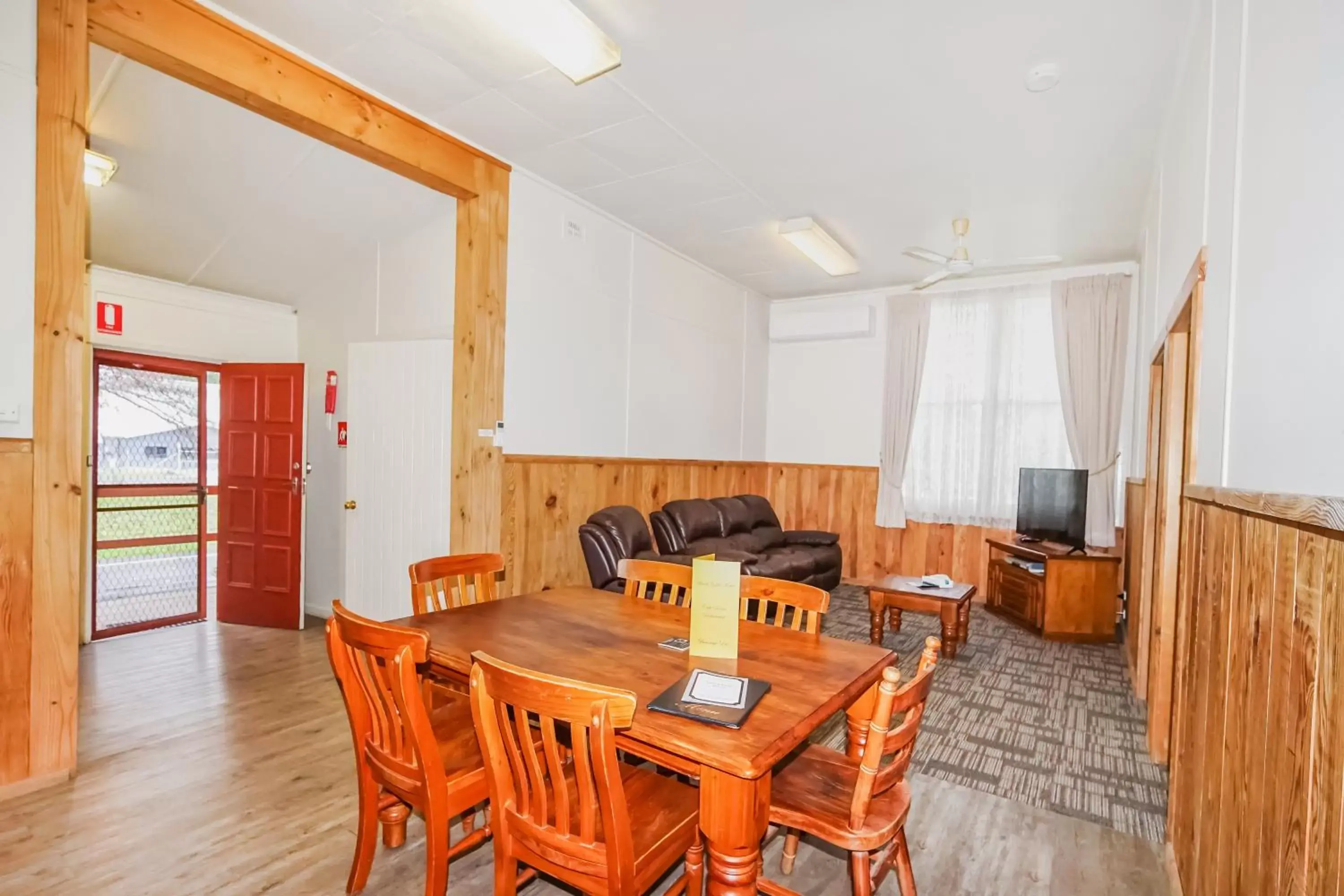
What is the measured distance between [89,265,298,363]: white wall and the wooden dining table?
4.17 m

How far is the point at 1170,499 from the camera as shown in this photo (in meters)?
2.78

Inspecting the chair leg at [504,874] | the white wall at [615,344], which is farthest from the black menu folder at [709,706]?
the white wall at [615,344]

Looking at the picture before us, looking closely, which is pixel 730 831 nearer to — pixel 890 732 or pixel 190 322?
pixel 890 732

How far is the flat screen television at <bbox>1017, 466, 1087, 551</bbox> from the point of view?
5.10m

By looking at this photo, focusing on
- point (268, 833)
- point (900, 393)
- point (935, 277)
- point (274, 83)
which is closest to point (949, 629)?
point (935, 277)

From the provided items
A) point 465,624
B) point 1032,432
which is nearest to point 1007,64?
point 465,624

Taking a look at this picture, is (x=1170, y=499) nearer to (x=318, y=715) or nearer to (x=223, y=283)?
(x=318, y=715)

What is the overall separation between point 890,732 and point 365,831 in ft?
5.19

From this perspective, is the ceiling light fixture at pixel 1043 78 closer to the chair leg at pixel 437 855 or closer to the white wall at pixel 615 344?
the white wall at pixel 615 344

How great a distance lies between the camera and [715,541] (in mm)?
5547

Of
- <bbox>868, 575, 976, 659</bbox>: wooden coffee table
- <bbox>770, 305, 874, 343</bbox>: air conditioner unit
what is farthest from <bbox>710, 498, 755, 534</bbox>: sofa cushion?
<bbox>770, 305, 874, 343</bbox>: air conditioner unit

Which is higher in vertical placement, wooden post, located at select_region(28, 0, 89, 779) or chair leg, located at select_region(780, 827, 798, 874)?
wooden post, located at select_region(28, 0, 89, 779)

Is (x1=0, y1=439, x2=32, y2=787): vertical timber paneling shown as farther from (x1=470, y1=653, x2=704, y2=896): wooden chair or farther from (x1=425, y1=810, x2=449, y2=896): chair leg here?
(x1=470, y1=653, x2=704, y2=896): wooden chair

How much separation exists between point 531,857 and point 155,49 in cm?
329
